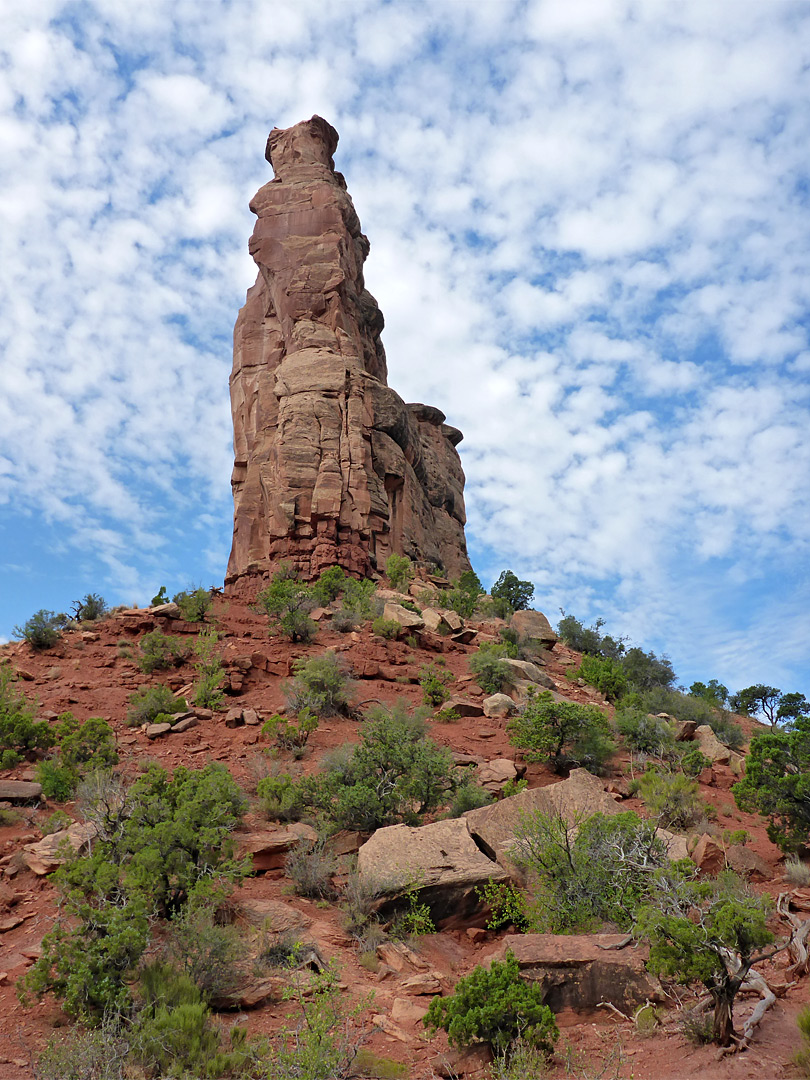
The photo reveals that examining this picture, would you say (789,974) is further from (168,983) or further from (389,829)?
(168,983)

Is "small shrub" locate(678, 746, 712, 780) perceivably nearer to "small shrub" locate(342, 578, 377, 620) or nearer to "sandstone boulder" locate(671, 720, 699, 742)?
"sandstone boulder" locate(671, 720, 699, 742)

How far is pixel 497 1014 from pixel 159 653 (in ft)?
49.1

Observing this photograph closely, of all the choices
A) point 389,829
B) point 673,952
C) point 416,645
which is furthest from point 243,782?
point 416,645

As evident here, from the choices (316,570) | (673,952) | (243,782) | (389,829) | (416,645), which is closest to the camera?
(673,952)

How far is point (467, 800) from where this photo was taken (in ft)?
37.3

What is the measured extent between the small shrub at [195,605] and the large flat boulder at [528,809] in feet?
46.6

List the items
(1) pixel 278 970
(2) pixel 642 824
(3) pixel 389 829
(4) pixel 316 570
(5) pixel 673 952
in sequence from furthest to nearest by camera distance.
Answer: (4) pixel 316 570 < (3) pixel 389 829 < (2) pixel 642 824 < (1) pixel 278 970 < (5) pixel 673 952

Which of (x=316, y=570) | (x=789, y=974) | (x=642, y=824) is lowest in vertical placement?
(x=789, y=974)

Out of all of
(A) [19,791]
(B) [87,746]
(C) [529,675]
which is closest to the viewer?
(A) [19,791]

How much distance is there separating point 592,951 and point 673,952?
1140mm

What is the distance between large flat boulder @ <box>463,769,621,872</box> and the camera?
9.72 m

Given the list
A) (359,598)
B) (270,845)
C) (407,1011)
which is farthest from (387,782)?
(359,598)

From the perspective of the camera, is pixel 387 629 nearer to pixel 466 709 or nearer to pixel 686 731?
pixel 466 709

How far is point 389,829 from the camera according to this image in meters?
9.63
